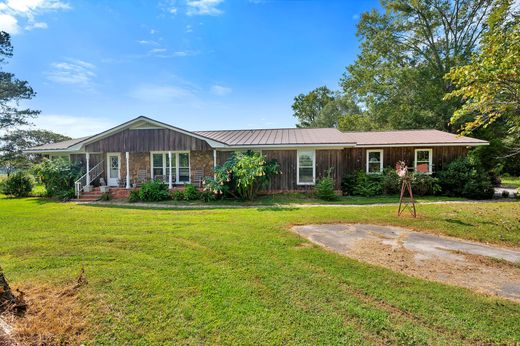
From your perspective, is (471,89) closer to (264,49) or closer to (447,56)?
(264,49)

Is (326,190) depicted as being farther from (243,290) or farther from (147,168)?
(147,168)

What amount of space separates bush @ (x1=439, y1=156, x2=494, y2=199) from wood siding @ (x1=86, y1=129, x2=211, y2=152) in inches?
527

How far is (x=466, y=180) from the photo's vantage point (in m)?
12.6

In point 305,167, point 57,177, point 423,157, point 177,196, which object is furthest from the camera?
point 423,157

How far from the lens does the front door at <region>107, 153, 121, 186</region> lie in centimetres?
1586

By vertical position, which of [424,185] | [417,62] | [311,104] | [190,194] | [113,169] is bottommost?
[190,194]

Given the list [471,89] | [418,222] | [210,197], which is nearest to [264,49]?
[210,197]

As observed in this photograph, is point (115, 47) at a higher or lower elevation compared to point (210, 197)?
higher

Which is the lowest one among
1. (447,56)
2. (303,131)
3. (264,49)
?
(303,131)

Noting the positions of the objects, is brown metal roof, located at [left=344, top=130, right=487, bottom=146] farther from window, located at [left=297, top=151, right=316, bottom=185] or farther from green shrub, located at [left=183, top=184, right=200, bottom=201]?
green shrub, located at [left=183, top=184, right=200, bottom=201]

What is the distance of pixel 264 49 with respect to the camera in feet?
53.0

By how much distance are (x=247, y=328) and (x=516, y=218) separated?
9820mm

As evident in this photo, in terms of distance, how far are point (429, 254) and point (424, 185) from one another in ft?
31.9

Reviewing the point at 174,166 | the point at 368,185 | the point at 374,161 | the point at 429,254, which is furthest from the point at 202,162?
the point at 429,254
